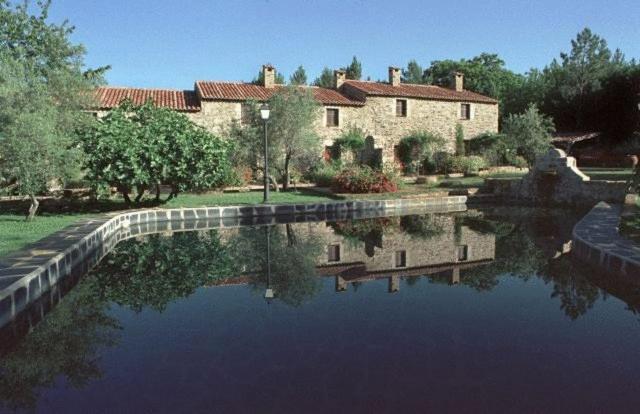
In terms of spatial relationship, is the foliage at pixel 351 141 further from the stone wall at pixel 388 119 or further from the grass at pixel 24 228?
the grass at pixel 24 228

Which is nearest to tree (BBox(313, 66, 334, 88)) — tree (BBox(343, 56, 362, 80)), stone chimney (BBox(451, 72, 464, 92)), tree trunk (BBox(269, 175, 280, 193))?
tree (BBox(343, 56, 362, 80))

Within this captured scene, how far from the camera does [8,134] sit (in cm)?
1224

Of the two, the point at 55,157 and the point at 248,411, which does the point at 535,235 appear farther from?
the point at 55,157

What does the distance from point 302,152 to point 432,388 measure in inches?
768

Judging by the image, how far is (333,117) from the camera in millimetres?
28484

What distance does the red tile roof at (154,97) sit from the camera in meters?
24.8

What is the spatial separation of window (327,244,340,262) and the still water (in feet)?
0.27

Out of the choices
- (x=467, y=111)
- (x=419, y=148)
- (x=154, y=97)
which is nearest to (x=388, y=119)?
(x=419, y=148)

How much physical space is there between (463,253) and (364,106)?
65.8ft

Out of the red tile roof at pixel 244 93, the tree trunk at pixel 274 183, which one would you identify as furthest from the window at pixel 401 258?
the red tile roof at pixel 244 93

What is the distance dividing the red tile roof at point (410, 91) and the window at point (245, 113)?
7.42 m

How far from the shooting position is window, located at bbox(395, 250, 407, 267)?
9344 millimetres

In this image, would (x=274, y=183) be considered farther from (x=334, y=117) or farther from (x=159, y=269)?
(x=159, y=269)

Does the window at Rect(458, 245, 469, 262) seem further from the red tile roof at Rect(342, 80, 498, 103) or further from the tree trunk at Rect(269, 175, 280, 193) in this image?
the red tile roof at Rect(342, 80, 498, 103)
